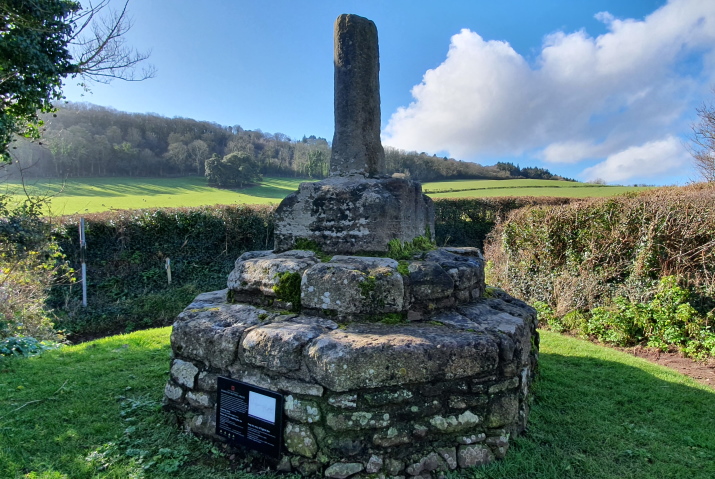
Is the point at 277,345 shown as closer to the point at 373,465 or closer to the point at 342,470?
the point at 342,470

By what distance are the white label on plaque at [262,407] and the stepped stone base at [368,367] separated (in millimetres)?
91

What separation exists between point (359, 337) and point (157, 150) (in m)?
33.9

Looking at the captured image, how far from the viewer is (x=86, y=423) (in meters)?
3.15

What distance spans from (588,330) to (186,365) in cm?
732

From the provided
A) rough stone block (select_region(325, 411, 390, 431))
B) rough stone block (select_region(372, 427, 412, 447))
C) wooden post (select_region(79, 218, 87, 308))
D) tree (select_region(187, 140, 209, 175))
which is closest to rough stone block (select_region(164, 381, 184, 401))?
rough stone block (select_region(325, 411, 390, 431))

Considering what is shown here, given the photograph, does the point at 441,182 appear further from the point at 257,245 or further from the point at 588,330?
the point at 588,330

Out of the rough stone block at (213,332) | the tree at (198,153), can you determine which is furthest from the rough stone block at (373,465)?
the tree at (198,153)

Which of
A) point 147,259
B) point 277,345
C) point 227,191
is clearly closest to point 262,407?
point 277,345

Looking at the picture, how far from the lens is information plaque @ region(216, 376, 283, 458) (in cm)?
260

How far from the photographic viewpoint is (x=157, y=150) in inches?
1206

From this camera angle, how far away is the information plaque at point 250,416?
260 centimetres

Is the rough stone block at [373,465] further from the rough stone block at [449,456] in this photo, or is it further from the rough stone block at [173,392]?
the rough stone block at [173,392]

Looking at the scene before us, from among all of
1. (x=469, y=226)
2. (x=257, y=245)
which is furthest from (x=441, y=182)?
(x=257, y=245)

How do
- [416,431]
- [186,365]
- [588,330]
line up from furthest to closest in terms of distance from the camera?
1. [588,330]
2. [186,365]
3. [416,431]
